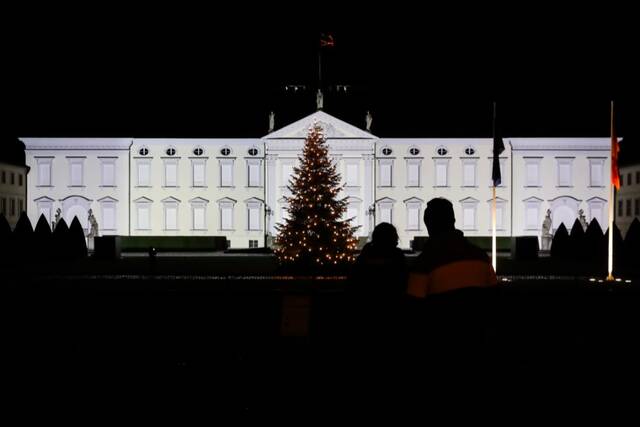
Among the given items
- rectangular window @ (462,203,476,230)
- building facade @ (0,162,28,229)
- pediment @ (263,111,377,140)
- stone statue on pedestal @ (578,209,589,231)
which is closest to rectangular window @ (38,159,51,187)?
building facade @ (0,162,28,229)

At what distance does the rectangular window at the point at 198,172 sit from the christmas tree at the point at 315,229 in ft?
99.7

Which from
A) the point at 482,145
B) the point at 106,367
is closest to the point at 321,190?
the point at 106,367

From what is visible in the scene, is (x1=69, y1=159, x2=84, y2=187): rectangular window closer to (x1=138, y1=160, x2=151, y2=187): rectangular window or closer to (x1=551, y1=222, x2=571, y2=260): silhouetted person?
(x1=138, y1=160, x2=151, y2=187): rectangular window

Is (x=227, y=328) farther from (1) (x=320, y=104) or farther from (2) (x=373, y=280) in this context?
(1) (x=320, y=104)

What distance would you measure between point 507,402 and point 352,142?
49.5 metres

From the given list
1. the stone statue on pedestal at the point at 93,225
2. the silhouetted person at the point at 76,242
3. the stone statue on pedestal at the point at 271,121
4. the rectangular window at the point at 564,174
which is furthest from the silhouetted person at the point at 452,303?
the rectangular window at the point at 564,174

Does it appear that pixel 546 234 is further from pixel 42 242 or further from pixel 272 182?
pixel 42 242

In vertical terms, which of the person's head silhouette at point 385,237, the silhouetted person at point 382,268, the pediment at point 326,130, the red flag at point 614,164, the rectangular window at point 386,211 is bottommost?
the silhouetted person at point 382,268

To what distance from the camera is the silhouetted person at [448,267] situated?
581 cm

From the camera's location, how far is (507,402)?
336 inches

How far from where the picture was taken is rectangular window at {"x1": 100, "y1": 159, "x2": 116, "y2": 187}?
2309 inches

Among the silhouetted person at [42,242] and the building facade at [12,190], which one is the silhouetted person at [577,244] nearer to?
the silhouetted person at [42,242]

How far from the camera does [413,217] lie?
194 ft

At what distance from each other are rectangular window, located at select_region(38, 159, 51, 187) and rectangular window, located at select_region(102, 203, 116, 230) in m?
4.25
